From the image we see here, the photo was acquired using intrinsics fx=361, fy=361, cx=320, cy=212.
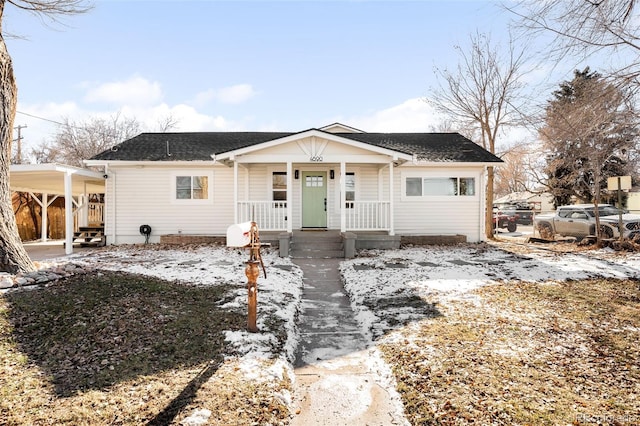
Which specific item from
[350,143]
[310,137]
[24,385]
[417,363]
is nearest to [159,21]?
[310,137]

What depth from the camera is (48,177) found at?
1148 centimetres

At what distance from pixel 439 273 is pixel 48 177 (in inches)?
474

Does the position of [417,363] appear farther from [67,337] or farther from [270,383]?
[67,337]

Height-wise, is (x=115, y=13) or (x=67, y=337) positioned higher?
(x=115, y=13)

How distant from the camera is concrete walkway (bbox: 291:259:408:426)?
9.25 ft

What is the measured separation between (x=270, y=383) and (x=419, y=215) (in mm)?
10325

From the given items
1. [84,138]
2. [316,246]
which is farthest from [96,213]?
[84,138]

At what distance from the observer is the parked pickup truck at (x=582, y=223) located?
1233cm

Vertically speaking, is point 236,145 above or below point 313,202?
above

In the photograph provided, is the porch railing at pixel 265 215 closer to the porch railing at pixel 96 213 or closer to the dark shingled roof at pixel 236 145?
the dark shingled roof at pixel 236 145

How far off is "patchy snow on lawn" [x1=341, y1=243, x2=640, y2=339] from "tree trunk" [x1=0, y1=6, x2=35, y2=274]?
16.4 ft

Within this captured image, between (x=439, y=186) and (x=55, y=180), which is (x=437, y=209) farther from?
(x=55, y=180)

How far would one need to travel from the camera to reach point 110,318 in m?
4.22

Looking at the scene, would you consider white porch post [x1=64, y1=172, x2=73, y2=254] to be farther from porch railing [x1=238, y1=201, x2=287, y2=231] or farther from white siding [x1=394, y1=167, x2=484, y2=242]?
white siding [x1=394, y1=167, x2=484, y2=242]
